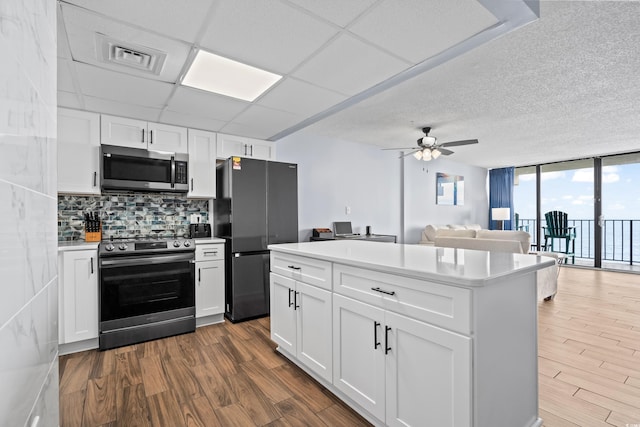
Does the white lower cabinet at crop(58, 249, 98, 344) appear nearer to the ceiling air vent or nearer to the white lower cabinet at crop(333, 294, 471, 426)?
the ceiling air vent

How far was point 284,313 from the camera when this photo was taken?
7.75 ft

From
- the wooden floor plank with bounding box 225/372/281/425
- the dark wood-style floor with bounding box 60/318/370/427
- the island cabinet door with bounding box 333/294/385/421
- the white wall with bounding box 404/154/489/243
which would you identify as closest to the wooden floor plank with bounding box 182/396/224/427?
the dark wood-style floor with bounding box 60/318/370/427

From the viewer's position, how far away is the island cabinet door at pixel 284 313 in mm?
2258

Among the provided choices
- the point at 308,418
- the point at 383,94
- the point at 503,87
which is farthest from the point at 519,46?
the point at 308,418

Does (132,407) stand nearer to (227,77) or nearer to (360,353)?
(360,353)

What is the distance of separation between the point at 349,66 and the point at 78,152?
8.98ft

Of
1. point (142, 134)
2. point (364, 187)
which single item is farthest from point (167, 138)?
point (364, 187)

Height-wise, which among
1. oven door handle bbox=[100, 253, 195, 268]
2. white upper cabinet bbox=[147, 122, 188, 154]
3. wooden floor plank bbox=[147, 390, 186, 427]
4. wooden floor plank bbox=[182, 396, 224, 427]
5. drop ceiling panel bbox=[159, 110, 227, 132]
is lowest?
wooden floor plank bbox=[147, 390, 186, 427]

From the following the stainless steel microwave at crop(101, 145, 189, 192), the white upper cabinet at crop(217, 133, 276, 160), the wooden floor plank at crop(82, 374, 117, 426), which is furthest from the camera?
the white upper cabinet at crop(217, 133, 276, 160)

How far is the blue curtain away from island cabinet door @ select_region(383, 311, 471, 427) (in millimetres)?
8027

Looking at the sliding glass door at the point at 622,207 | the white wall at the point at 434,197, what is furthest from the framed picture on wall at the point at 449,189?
the sliding glass door at the point at 622,207

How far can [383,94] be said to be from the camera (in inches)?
128

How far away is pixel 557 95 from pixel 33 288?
4.44 meters

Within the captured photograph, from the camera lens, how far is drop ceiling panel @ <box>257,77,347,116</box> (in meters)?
2.67
